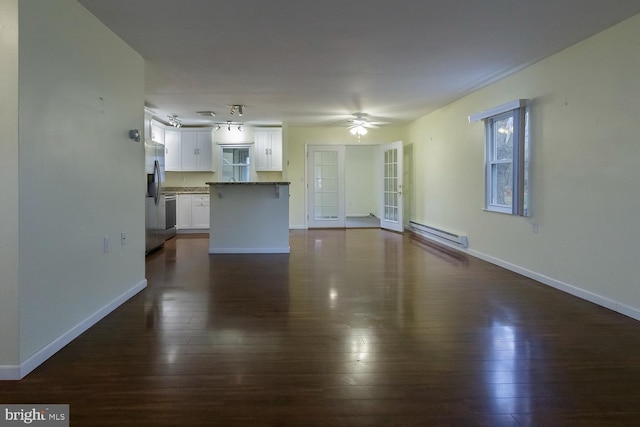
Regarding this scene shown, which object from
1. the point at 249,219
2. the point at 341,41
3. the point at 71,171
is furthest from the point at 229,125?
the point at 71,171

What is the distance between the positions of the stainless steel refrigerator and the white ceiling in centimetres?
89

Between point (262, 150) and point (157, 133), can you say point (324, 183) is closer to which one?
point (262, 150)

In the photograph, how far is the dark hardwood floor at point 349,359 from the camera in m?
1.79

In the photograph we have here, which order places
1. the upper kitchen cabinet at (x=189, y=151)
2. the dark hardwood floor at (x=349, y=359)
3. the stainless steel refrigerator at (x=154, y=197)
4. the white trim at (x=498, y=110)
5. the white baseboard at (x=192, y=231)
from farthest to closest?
the upper kitchen cabinet at (x=189, y=151) → the white baseboard at (x=192, y=231) → the stainless steel refrigerator at (x=154, y=197) → the white trim at (x=498, y=110) → the dark hardwood floor at (x=349, y=359)

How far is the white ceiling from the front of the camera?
112 inches

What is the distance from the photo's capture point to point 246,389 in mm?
1985

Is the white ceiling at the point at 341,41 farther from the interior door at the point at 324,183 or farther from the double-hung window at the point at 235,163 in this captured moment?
the interior door at the point at 324,183

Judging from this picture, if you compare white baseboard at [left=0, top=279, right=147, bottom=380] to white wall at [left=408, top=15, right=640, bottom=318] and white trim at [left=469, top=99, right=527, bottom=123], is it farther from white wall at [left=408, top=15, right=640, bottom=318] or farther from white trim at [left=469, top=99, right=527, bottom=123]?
white trim at [left=469, top=99, right=527, bottom=123]

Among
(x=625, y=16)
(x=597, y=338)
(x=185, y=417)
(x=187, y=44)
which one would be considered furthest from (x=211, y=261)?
(x=625, y=16)

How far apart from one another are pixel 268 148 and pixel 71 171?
6.03 m

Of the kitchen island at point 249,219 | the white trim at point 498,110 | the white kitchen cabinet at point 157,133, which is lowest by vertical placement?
the kitchen island at point 249,219

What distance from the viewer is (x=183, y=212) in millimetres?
8219

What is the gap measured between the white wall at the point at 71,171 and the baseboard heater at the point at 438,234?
180 inches

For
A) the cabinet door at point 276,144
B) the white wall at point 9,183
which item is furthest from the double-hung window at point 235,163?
the white wall at point 9,183
